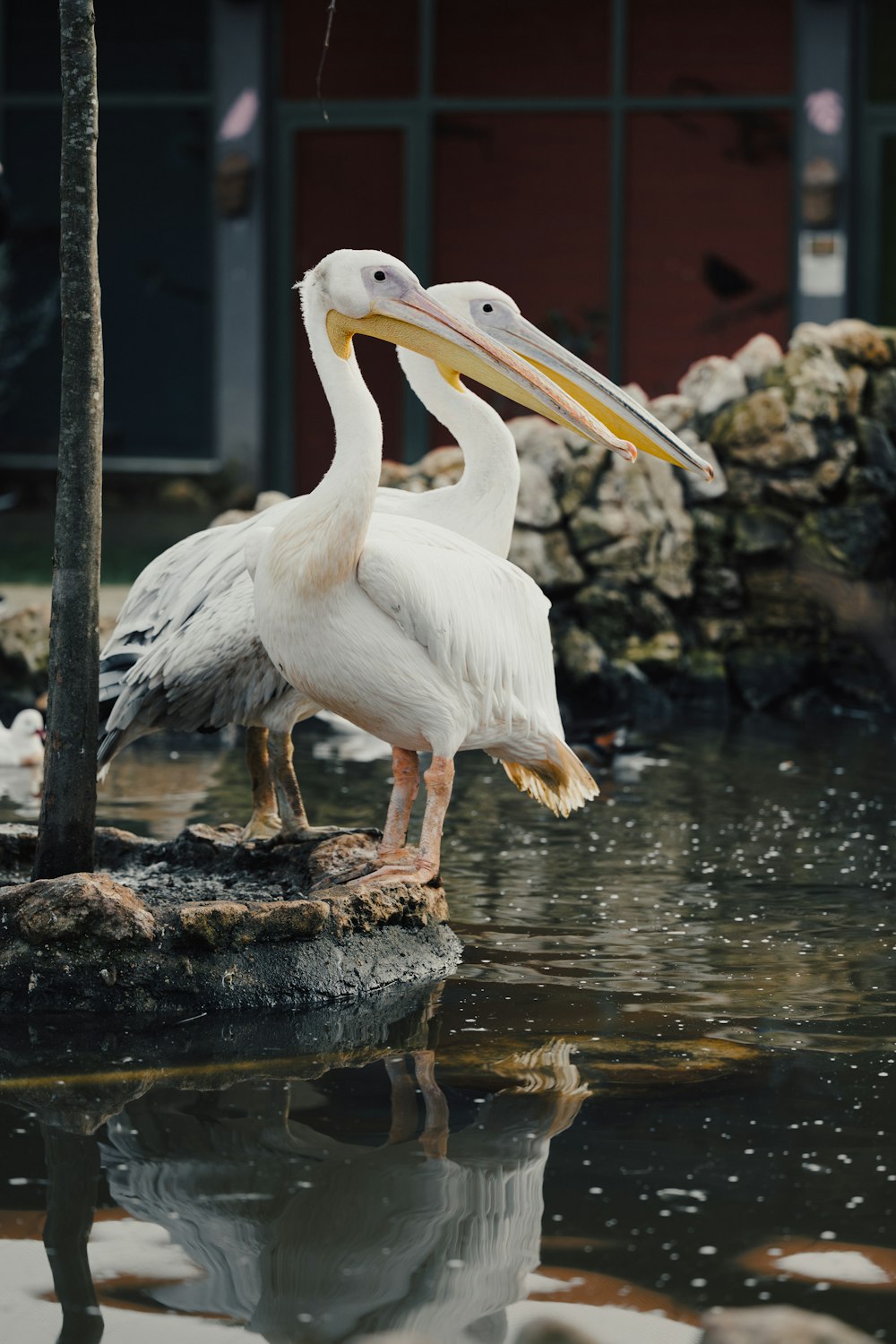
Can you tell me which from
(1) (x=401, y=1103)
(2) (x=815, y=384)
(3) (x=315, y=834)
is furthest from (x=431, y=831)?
(2) (x=815, y=384)

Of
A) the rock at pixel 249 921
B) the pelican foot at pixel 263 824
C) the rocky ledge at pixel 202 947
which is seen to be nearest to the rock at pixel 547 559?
the pelican foot at pixel 263 824

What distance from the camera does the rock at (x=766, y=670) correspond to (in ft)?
32.0

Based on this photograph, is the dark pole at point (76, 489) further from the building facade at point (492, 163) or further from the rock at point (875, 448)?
the building facade at point (492, 163)

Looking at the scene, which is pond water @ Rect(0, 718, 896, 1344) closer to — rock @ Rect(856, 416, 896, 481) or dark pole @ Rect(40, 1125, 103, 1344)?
dark pole @ Rect(40, 1125, 103, 1344)

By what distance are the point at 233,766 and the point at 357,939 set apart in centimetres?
322

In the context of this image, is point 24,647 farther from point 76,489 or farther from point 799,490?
point 76,489

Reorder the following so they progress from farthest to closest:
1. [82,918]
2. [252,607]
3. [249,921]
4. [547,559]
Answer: [547,559] < [252,607] < [249,921] < [82,918]

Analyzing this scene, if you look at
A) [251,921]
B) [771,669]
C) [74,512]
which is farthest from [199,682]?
[771,669]

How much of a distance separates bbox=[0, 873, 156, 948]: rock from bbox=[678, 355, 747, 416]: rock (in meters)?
6.38

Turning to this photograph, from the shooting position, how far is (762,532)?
10000 mm

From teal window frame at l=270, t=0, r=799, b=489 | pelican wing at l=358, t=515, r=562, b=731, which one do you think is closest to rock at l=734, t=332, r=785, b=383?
teal window frame at l=270, t=0, r=799, b=489

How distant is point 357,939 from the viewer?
480 cm

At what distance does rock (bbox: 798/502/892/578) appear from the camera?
9.93m

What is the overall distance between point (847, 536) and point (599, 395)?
4500mm
